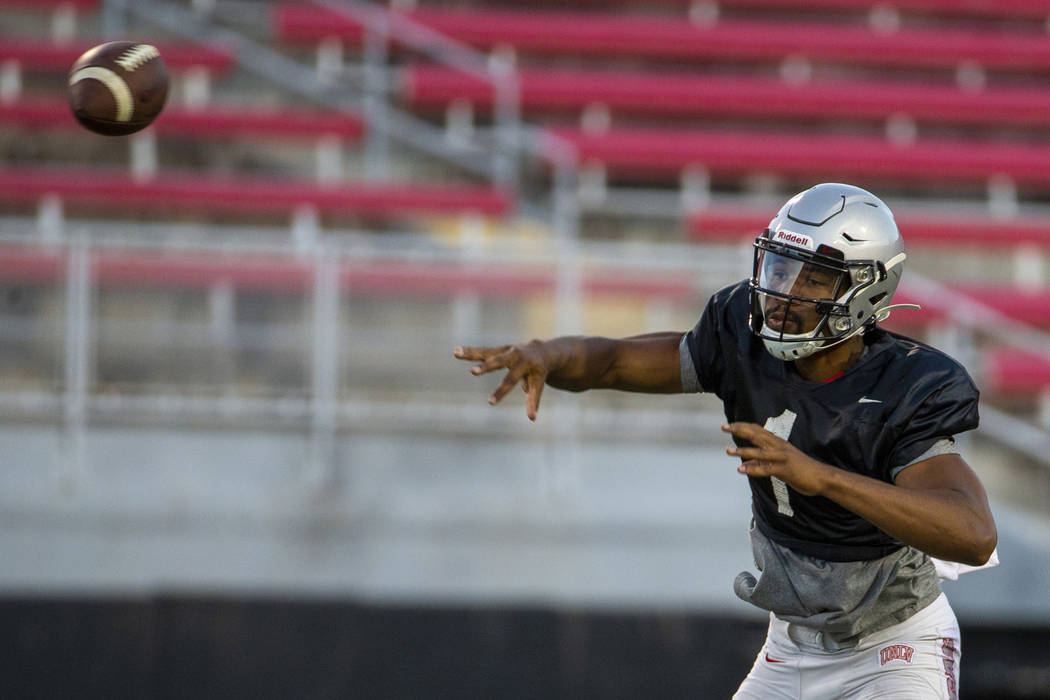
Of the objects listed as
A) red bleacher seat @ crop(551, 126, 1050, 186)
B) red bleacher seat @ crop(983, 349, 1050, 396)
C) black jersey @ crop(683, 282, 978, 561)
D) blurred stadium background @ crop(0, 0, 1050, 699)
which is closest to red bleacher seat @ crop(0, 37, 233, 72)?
blurred stadium background @ crop(0, 0, 1050, 699)

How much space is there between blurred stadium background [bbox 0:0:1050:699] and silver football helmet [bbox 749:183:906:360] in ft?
7.91

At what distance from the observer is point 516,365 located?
2771 millimetres

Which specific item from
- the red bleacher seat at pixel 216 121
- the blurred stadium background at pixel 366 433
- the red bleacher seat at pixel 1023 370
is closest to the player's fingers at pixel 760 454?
the blurred stadium background at pixel 366 433

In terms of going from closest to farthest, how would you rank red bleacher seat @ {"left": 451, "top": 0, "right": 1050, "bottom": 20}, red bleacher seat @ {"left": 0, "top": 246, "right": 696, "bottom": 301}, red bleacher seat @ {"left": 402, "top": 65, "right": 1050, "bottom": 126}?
red bleacher seat @ {"left": 0, "top": 246, "right": 696, "bottom": 301}
red bleacher seat @ {"left": 402, "top": 65, "right": 1050, "bottom": 126}
red bleacher seat @ {"left": 451, "top": 0, "right": 1050, "bottom": 20}

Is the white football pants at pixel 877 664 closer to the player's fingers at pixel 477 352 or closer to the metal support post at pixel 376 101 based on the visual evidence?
the player's fingers at pixel 477 352

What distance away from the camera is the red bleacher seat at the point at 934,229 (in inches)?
351

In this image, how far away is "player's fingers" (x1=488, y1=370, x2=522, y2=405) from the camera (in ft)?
8.75

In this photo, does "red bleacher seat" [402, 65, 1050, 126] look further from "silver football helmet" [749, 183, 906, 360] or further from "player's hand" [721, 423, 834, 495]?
"player's hand" [721, 423, 834, 495]

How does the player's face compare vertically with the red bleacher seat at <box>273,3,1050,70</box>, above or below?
below

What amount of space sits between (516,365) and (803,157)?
715cm

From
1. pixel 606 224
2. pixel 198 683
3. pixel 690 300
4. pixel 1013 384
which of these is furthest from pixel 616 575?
pixel 606 224

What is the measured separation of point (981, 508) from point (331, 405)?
394 cm

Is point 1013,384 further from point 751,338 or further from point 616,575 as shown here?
point 751,338

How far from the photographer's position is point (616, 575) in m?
5.68
